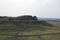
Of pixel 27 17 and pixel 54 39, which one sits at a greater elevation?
pixel 27 17

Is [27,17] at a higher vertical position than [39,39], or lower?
higher

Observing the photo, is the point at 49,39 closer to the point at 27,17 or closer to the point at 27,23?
the point at 27,23

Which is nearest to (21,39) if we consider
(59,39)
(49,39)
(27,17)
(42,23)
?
(49,39)

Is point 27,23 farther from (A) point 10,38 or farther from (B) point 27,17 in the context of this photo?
(A) point 10,38

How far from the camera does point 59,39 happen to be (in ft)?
12.7

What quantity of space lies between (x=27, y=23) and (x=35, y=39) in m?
3.08

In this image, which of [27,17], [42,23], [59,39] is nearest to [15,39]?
[59,39]

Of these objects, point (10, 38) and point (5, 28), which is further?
point (5, 28)

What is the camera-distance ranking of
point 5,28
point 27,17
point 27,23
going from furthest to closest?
point 27,17
point 27,23
point 5,28

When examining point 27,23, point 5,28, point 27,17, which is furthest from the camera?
point 27,17

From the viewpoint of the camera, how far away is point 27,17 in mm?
8320

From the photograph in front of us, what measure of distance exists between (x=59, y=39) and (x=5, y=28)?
262cm

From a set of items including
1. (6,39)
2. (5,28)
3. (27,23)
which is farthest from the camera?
(27,23)

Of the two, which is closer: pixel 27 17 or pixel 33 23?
pixel 33 23
